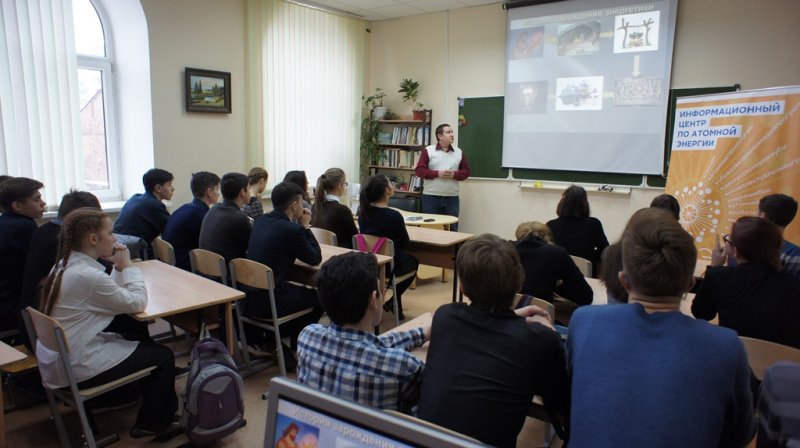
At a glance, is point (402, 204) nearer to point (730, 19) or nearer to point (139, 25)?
point (139, 25)

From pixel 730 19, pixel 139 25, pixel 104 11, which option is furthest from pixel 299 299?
pixel 730 19

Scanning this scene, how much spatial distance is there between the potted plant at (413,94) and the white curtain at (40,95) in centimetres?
392

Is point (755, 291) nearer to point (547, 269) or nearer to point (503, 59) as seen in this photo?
point (547, 269)

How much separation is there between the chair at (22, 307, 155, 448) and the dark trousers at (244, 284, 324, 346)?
2.83ft

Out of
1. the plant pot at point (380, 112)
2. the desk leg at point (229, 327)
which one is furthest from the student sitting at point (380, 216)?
the plant pot at point (380, 112)

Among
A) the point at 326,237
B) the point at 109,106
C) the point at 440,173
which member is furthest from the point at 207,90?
the point at 440,173

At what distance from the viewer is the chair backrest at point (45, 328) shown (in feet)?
6.83

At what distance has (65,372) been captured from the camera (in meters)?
2.22

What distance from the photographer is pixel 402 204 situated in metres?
6.79

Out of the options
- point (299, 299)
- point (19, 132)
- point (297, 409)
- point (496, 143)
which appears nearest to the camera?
point (297, 409)

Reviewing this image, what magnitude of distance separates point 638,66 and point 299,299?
4432 millimetres

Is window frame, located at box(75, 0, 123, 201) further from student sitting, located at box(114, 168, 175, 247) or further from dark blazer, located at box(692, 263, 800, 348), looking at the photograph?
dark blazer, located at box(692, 263, 800, 348)

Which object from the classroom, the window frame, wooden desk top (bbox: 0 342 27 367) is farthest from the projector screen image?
wooden desk top (bbox: 0 342 27 367)

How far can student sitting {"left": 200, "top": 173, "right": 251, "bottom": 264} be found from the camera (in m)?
3.45
